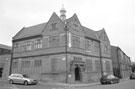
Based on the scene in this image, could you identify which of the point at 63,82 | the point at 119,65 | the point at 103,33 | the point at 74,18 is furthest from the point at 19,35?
the point at 119,65

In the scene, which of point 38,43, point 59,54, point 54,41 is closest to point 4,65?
point 38,43

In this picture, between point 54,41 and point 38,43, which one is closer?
point 54,41

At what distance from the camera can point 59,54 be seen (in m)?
24.7

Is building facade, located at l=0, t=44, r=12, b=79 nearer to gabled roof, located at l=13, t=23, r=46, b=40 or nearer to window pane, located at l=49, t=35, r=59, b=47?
gabled roof, located at l=13, t=23, r=46, b=40

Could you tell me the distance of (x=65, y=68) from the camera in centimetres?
2347

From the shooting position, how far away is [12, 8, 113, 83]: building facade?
24266 millimetres

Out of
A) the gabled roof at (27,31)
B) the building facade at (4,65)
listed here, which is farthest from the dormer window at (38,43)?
the building facade at (4,65)

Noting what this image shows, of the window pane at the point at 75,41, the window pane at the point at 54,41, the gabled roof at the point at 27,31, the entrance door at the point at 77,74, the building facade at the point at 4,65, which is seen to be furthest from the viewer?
the gabled roof at the point at 27,31

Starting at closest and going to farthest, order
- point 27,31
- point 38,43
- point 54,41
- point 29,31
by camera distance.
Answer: point 54,41
point 38,43
point 29,31
point 27,31

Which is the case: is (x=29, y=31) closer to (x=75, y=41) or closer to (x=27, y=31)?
(x=27, y=31)

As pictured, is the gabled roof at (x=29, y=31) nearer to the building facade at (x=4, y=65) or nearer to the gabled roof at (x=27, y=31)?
the gabled roof at (x=27, y=31)

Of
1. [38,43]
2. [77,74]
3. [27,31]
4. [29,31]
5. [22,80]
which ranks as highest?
[27,31]

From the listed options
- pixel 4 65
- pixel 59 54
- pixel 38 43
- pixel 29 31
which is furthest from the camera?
pixel 29 31

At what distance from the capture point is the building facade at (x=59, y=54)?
79.6 feet
